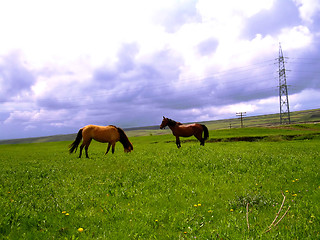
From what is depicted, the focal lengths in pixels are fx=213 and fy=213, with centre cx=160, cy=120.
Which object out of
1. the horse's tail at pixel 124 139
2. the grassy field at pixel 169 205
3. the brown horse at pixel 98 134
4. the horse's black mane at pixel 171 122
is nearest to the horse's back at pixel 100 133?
the brown horse at pixel 98 134

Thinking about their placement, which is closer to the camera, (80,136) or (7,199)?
(7,199)

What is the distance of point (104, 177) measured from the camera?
11586mm

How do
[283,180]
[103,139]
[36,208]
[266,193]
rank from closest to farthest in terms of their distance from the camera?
1. [36,208]
2. [266,193]
3. [283,180]
4. [103,139]

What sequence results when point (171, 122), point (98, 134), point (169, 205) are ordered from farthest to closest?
point (171, 122) < point (98, 134) < point (169, 205)

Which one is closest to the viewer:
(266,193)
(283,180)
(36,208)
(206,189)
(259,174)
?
(36,208)

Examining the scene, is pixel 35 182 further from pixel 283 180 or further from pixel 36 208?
pixel 283 180

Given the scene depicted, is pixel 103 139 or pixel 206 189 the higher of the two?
pixel 103 139

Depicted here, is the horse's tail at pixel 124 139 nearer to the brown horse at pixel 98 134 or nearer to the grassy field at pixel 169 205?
the brown horse at pixel 98 134

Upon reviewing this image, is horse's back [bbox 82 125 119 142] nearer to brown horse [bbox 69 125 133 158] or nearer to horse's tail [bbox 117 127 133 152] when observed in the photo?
brown horse [bbox 69 125 133 158]

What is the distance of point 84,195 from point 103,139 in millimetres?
14116

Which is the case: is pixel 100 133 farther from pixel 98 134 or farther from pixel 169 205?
pixel 169 205

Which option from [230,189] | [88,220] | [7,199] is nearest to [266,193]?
[230,189]

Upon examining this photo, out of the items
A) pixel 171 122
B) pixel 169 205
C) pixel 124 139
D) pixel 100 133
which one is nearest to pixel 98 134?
pixel 100 133

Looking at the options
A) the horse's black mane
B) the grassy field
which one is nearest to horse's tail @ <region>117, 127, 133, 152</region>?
the horse's black mane
